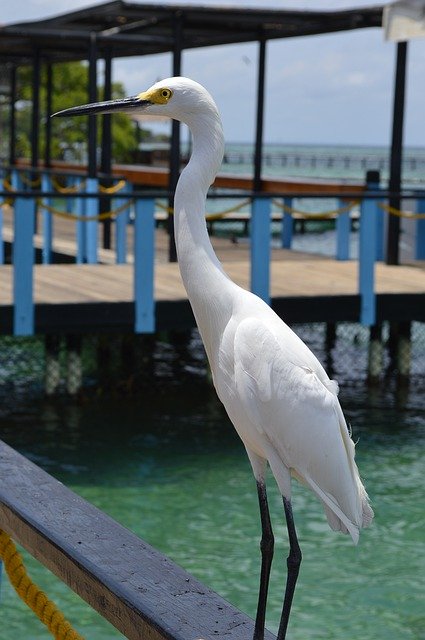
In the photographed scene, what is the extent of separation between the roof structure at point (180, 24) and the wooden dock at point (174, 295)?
2.60 metres

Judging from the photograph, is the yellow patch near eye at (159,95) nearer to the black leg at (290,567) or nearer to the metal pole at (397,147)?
the black leg at (290,567)

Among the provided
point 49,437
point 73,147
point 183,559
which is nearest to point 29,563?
point 183,559

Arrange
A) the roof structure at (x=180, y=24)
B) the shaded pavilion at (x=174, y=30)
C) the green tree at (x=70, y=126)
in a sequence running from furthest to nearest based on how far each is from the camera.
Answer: the green tree at (x=70, y=126), the shaded pavilion at (x=174, y=30), the roof structure at (x=180, y=24)

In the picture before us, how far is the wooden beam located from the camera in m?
2.37

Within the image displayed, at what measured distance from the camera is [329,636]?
21.7 feet

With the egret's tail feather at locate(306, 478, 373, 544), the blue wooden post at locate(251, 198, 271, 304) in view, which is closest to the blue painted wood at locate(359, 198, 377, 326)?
the blue wooden post at locate(251, 198, 271, 304)

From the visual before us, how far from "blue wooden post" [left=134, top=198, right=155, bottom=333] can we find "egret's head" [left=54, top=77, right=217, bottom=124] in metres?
7.13

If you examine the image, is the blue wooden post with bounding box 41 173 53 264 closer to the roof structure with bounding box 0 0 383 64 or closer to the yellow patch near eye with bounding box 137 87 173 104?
the roof structure with bounding box 0 0 383 64

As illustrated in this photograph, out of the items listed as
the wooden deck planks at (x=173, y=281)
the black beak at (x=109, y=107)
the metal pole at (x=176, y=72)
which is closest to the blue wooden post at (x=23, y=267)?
the wooden deck planks at (x=173, y=281)

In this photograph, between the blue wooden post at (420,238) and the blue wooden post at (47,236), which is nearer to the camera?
the blue wooden post at (420,238)

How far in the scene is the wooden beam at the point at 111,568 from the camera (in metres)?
2.37

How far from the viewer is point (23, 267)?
31.3ft

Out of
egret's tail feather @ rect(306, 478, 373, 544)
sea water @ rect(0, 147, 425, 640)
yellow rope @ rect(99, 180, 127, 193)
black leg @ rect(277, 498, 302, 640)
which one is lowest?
sea water @ rect(0, 147, 425, 640)

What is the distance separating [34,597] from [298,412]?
818 mm
